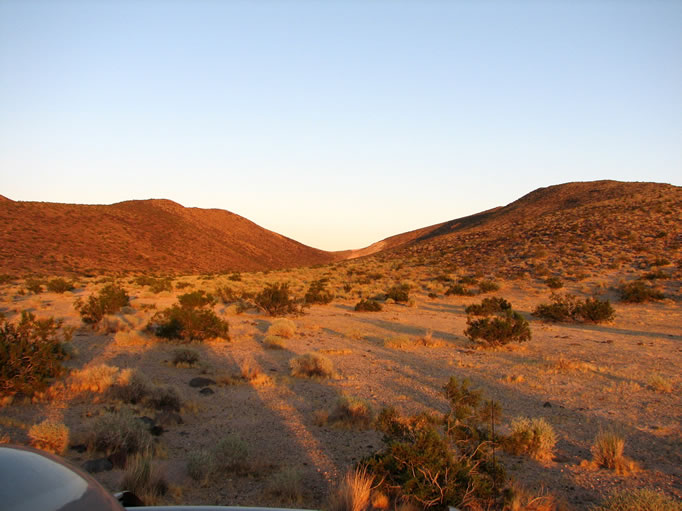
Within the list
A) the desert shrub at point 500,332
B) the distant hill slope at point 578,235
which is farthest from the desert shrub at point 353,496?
the distant hill slope at point 578,235

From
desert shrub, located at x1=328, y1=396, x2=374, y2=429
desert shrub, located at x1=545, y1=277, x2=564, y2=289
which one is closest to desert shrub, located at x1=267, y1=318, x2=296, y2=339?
desert shrub, located at x1=328, y1=396, x2=374, y2=429

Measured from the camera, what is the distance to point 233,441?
19.0 feet

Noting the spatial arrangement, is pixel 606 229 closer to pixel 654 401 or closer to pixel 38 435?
pixel 654 401

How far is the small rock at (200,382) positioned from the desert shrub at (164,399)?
1324mm

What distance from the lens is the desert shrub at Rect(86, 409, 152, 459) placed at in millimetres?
5844

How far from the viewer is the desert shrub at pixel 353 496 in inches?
172

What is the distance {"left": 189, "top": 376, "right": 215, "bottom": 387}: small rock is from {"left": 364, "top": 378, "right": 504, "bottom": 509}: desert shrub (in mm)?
5131

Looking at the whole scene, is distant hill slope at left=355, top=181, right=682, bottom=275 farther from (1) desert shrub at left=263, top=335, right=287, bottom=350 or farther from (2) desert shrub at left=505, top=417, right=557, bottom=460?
(2) desert shrub at left=505, top=417, right=557, bottom=460

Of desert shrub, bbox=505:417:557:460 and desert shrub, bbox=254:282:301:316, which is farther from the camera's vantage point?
desert shrub, bbox=254:282:301:316

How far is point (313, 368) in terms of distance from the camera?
1027cm

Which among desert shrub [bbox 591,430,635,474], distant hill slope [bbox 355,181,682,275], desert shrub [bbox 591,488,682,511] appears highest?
distant hill slope [bbox 355,181,682,275]

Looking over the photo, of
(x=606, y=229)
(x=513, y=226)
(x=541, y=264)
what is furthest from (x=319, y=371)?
(x=513, y=226)

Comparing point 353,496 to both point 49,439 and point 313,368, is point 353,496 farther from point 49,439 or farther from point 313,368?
point 313,368

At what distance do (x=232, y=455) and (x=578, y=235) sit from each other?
142 feet
